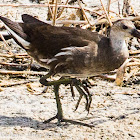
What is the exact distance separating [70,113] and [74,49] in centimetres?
66

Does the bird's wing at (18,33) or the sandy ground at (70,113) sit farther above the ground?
the bird's wing at (18,33)

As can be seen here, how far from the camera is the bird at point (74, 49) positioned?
3.40m

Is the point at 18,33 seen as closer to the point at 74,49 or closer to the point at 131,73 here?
the point at 74,49

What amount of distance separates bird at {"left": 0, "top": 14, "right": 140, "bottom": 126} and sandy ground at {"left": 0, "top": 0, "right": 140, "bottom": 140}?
0.17 metres

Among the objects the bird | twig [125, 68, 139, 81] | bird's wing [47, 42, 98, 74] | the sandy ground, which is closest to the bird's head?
the bird

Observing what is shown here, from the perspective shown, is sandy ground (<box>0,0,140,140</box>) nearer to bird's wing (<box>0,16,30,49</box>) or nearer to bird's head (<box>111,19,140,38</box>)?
bird's wing (<box>0,16,30,49</box>)

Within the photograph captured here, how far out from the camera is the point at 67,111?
378 centimetres

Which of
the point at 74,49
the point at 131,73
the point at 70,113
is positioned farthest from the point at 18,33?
the point at 131,73

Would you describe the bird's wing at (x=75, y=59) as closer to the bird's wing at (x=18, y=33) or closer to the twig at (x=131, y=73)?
the bird's wing at (x=18, y=33)

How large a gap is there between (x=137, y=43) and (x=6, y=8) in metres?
2.22

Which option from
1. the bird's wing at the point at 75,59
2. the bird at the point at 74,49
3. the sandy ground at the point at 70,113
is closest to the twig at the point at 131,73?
the sandy ground at the point at 70,113

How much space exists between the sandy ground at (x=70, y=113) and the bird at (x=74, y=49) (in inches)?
6.7

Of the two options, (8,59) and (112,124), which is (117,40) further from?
(8,59)

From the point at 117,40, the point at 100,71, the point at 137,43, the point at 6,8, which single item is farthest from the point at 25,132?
the point at 6,8
